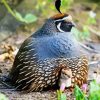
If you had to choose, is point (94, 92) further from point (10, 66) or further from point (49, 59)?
point (10, 66)

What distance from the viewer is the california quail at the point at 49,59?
14.2ft

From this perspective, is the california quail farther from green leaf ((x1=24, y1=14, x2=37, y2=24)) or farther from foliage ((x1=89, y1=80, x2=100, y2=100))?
green leaf ((x1=24, y1=14, x2=37, y2=24))

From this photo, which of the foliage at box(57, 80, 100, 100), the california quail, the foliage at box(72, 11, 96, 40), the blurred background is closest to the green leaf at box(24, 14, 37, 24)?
the blurred background

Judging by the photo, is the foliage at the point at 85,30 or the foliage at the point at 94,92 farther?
the foliage at the point at 85,30

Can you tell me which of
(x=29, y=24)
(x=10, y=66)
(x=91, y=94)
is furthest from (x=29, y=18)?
(x=91, y=94)

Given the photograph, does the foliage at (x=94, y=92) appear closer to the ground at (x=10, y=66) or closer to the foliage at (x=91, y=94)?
the foliage at (x=91, y=94)

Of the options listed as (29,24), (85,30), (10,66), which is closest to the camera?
(10,66)

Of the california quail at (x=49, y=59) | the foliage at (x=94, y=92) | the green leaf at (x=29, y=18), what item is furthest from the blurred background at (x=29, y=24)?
the foliage at (x=94, y=92)

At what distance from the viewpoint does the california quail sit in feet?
14.2

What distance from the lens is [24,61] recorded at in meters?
4.41

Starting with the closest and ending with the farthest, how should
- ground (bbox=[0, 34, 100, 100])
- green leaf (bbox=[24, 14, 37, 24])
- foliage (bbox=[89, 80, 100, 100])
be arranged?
foliage (bbox=[89, 80, 100, 100])
ground (bbox=[0, 34, 100, 100])
green leaf (bbox=[24, 14, 37, 24])

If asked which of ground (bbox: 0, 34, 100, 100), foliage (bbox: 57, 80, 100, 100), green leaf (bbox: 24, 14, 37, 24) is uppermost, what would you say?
foliage (bbox: 57, 80, 100, 100)

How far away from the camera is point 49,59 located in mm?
4328

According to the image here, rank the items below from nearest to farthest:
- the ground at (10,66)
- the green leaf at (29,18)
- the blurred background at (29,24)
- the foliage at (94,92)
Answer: the foliage at (94,92) < the ground at (10,66) < the blurred background at (29,24) < the green leaf at (29,18)
